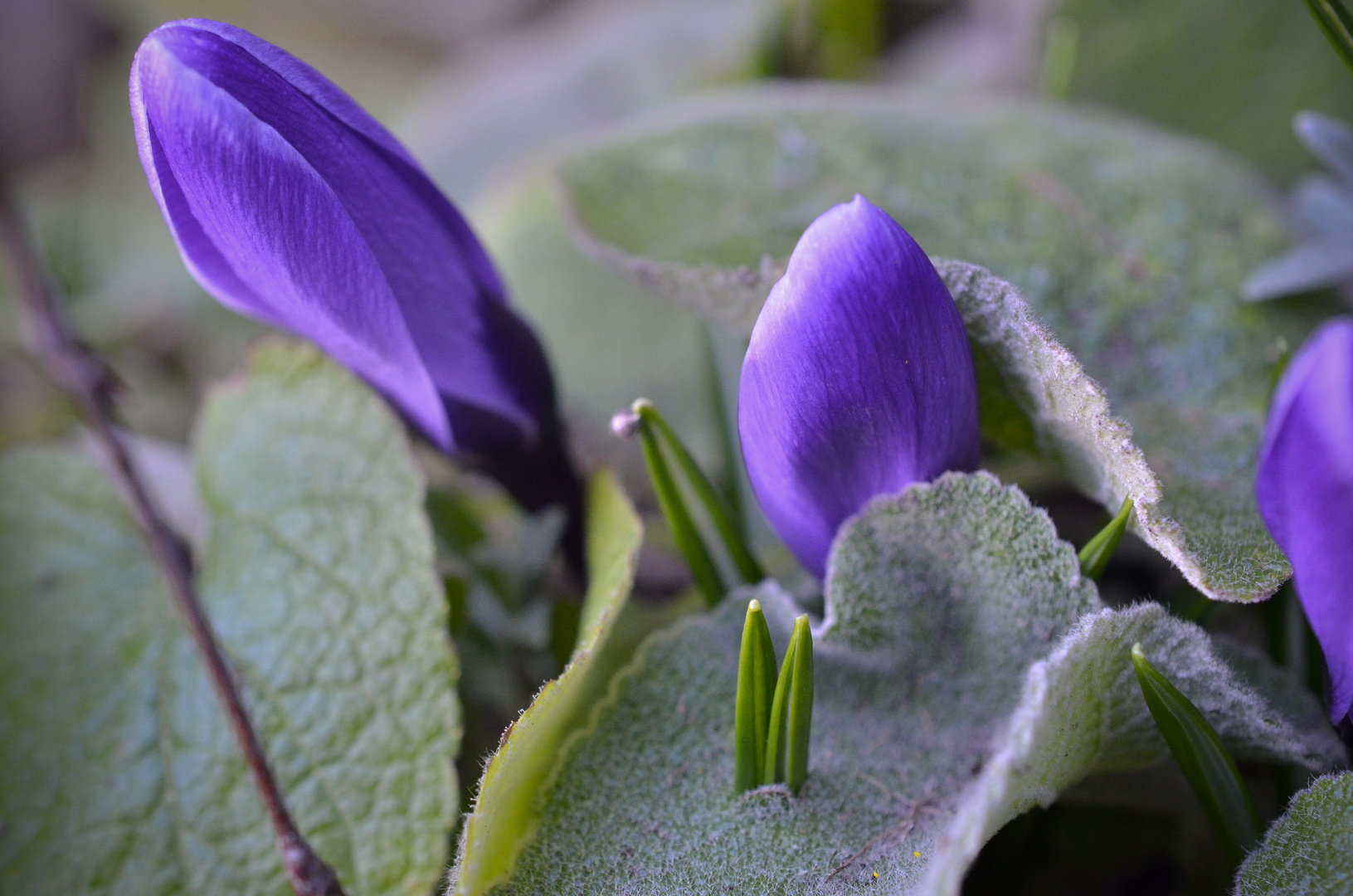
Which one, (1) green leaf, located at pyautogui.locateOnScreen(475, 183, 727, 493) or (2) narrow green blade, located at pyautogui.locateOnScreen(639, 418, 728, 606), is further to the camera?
(1) green leaf, located at pyautogui.locateOnScreen(475, 183, 727, 493)

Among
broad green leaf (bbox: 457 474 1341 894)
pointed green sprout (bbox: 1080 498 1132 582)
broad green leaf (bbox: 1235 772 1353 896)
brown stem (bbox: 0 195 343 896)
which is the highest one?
brown stem (bbox: 0 195 343 896)

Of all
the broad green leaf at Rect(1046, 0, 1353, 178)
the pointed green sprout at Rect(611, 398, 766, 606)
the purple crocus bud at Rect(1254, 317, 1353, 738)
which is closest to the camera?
the purple crocus bud at Rect(1254, 317, 1353, 738)

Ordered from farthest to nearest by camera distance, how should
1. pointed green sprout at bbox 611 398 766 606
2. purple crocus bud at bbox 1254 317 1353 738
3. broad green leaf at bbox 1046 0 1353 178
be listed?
broad green leaf at bbox 1046 0 1353 178, pointed green sprout at bbox 611 398 766 606, purple crocus bud at bbox 1254 317 1353 738

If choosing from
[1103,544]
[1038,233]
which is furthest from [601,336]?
[1103,544]

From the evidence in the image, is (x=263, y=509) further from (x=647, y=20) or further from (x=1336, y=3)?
(x=647, y=20)

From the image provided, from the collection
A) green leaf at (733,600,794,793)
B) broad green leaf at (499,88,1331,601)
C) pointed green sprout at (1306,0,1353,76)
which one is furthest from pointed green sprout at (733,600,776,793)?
pointed green sprout at (1306,0,1353,76)

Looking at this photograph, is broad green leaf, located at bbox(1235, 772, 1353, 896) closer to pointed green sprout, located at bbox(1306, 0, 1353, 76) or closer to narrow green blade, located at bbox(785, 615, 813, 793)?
narrow green blade, located at bbox(785, 615, 813, 793)

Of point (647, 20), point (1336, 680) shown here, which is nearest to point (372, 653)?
point (1336, 680)

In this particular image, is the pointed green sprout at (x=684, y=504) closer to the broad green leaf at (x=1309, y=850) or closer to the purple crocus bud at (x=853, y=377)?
the purple crocus bud at (x=853, y=377)
